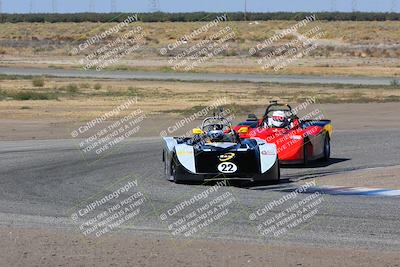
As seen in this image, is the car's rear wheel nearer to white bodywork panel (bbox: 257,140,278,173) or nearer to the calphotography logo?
the calphotography logo

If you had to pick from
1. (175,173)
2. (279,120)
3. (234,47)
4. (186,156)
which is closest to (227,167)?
(186,156)

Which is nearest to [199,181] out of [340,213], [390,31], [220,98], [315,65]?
[340,213]

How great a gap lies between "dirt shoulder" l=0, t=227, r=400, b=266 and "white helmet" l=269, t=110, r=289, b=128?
10379 mm

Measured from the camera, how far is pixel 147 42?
3944 inches

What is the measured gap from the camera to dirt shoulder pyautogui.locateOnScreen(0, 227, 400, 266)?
1128cm

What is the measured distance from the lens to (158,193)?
17.2 m

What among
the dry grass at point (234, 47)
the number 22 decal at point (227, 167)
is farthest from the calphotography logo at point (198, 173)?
the dry grass at point (234, 47)

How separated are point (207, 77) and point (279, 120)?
36792 mm

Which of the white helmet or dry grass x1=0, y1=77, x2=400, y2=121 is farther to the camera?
dry grass x1=0, y1=77, x2=400, y2=121

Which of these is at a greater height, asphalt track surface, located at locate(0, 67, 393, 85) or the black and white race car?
the black and white race car

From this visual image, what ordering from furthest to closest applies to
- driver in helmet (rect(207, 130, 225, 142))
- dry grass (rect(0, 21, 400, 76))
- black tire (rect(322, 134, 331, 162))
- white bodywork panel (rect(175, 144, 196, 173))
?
dry grass (rect(0, 21, 400, 76)), black tire (rect(322, 134, 331, 162)), driver in helmet (rect(207, 130, 225, 142)), white bodywork panel (rect(175, 144, 196, 173))

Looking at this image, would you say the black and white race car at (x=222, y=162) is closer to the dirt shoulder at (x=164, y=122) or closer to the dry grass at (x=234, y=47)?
the dirt shoulder at (x=164, y=122)

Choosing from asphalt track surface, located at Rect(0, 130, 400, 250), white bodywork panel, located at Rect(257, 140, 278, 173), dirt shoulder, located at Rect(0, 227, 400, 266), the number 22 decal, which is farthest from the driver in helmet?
dirt shoulder, located at Rect(0, 227, 400, 266)

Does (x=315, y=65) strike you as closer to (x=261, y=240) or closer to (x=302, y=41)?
(x=302, y=41)
